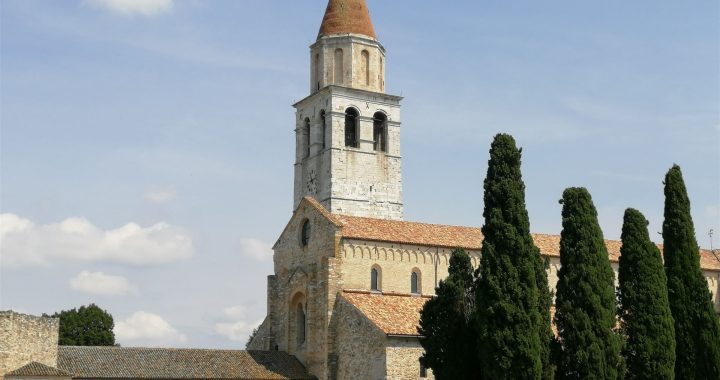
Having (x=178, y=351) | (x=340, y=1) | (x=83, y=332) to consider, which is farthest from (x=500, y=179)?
(x=83, y=332)

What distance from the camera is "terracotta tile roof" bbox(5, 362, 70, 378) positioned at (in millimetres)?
36938

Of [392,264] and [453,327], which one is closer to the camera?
[453,327]

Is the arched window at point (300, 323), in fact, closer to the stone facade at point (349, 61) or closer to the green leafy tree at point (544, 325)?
the green leafy tree at point (544, 325)

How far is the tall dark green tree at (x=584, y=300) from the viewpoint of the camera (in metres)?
31.2

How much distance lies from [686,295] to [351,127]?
28.7 meters

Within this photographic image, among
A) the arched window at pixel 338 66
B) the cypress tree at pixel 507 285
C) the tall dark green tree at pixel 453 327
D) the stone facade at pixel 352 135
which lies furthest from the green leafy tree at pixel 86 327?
the cypress tree at pixel 507 285

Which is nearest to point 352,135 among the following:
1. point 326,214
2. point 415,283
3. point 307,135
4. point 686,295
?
point 307,135

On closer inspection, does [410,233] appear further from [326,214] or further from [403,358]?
[403,358]

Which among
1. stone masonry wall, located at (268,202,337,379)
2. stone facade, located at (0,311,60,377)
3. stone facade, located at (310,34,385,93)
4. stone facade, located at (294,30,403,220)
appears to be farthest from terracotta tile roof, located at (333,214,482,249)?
stone facade, located at (310,34,385,93)

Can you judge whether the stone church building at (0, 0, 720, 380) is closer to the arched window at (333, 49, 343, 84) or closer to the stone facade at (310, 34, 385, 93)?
the stone facade at (310, 34, 385, 93)

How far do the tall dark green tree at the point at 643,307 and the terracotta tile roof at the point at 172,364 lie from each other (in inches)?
596

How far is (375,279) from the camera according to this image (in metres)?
43.6

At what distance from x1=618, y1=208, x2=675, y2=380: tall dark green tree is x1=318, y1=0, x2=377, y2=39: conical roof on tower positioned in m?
28.9

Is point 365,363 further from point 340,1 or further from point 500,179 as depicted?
point 340,1
